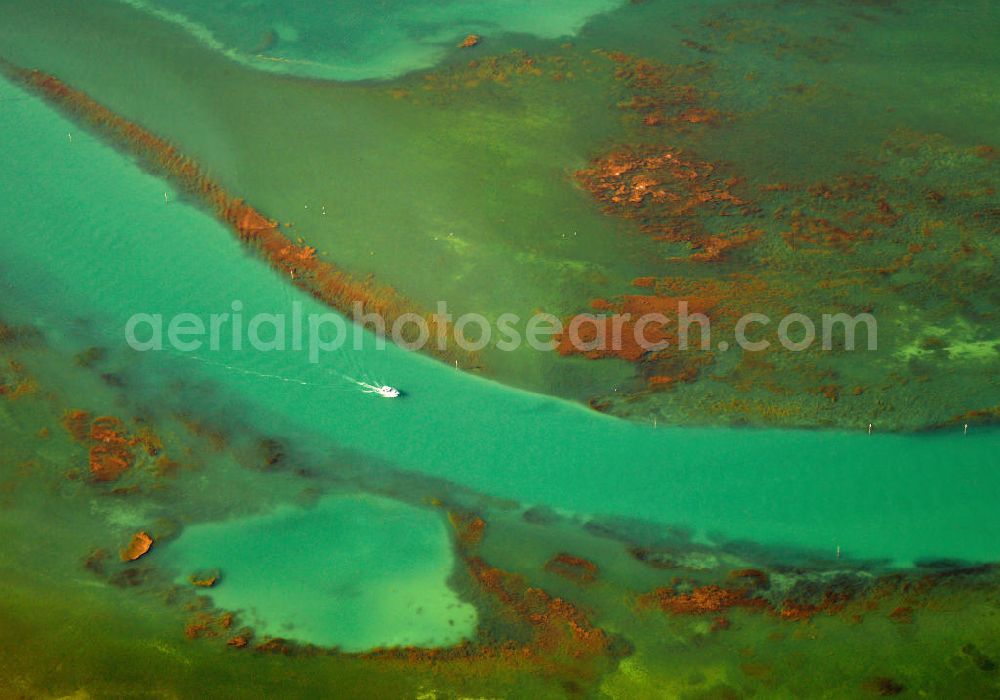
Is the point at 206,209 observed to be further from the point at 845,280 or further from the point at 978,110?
the point at 978,110

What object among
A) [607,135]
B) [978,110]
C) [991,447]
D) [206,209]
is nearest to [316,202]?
[206,209]

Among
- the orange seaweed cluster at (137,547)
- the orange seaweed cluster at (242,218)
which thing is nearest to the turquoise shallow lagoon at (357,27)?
the orange seaweed cluster at (242,218)

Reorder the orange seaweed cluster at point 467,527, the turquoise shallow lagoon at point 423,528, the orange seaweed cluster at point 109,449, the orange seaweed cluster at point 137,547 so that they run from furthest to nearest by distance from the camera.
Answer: the orange seaweed cluster at point 109,449 < the orange seaweed cluster at point 467,527 < the orange seaweed cluster at point 137,547 < the turquoise shallow lagoon at point 423,528

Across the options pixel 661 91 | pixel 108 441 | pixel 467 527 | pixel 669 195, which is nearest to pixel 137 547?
pixel 108 441

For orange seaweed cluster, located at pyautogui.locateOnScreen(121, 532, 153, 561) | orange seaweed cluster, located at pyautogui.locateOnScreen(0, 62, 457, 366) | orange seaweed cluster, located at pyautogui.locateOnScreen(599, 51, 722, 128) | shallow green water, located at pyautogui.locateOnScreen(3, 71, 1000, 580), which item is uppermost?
orange seaweed cluster, located at pyautogui.locateOnScreen(599, 51, 722, 128)

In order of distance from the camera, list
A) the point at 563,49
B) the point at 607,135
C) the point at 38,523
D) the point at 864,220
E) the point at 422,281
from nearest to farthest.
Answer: the point at 38,523 < the point at 422,281 < the point at 864,220 < the point at 607,135 < the point at 563,49

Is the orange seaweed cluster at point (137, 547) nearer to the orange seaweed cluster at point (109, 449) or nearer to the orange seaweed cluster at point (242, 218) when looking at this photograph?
the orange seaweed cluster at point (109, 449)

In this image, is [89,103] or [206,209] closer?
[206,209]

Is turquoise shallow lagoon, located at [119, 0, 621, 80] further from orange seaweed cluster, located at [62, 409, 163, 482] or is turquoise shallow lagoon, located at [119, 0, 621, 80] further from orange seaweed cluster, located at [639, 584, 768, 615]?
orange seaweed cluster, located at [639, 584, 768, 615]

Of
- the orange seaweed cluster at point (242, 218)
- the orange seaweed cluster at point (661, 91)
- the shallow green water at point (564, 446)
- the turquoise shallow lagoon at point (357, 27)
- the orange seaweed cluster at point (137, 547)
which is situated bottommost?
the orange seaweed cluster at point (137, 547)

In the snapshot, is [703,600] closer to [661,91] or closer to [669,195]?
[669,195]

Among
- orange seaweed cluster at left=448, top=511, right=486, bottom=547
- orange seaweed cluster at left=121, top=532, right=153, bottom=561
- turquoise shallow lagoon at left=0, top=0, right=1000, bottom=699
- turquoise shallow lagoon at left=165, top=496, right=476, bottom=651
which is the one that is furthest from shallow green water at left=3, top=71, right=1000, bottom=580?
orange seaweed cluster at left=121, top=532, right=153, bottom=561
